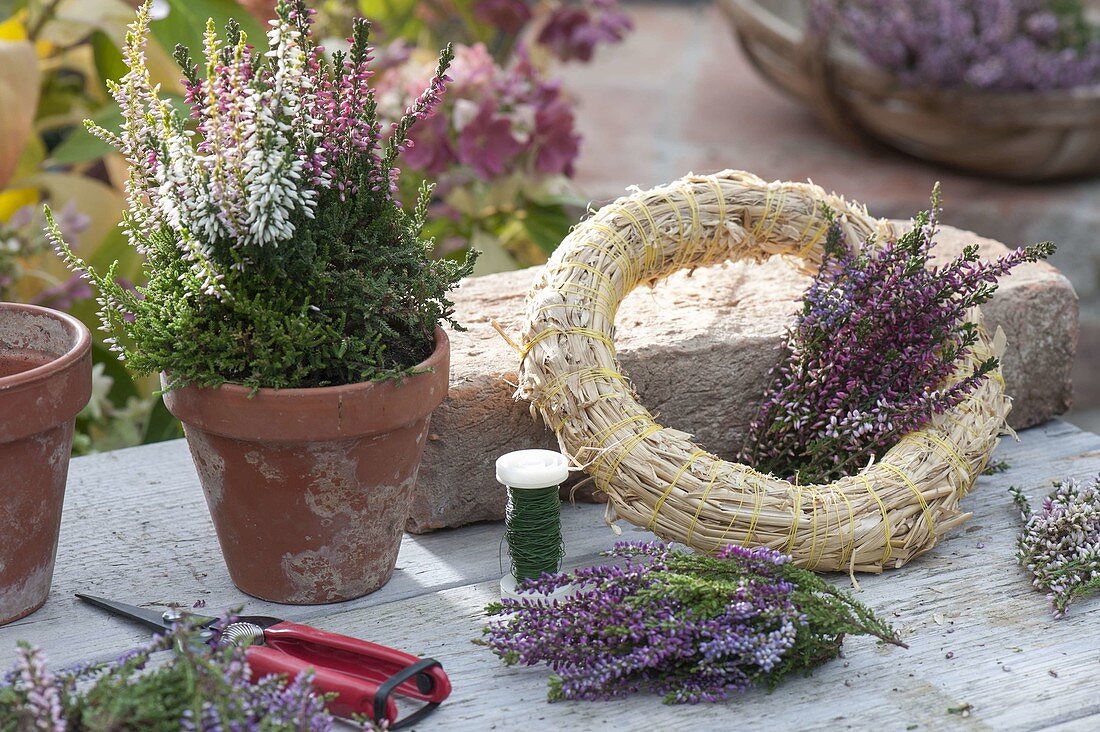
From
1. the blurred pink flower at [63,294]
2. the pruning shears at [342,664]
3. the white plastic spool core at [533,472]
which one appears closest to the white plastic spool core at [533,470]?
the white plastic spool core at [533,472]

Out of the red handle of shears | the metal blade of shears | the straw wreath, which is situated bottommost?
the metal blade of shears

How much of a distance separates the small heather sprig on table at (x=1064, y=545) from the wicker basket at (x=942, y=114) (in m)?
2.27

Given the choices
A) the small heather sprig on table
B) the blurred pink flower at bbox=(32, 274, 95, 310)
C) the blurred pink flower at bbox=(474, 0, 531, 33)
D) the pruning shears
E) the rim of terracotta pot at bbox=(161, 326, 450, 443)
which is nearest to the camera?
the pruning shears

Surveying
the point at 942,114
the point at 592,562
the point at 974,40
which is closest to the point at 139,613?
the point at 592,562

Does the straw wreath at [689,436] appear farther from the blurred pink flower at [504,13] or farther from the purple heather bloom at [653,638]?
the blurred pink flower at [504,13]

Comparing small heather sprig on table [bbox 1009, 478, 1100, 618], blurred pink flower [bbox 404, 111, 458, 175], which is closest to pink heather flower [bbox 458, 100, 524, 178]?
blurred pink flower [bbox 404, 111, 458, 175]

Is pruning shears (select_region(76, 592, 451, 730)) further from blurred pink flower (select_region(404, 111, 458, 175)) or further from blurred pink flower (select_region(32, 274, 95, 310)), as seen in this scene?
blurred pink flower (select_region(404, 111, 458, 175))

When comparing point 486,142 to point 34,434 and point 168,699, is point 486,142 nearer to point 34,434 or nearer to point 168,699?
point 34,434

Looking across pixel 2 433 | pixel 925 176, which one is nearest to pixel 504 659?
pixel 2 433

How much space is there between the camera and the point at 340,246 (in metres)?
1.30

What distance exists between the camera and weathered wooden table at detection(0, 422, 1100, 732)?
118 cm

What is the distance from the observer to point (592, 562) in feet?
4.93

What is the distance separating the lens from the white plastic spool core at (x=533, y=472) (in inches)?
51.9

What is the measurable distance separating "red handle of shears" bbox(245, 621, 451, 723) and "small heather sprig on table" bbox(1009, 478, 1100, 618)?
2.27 feet
